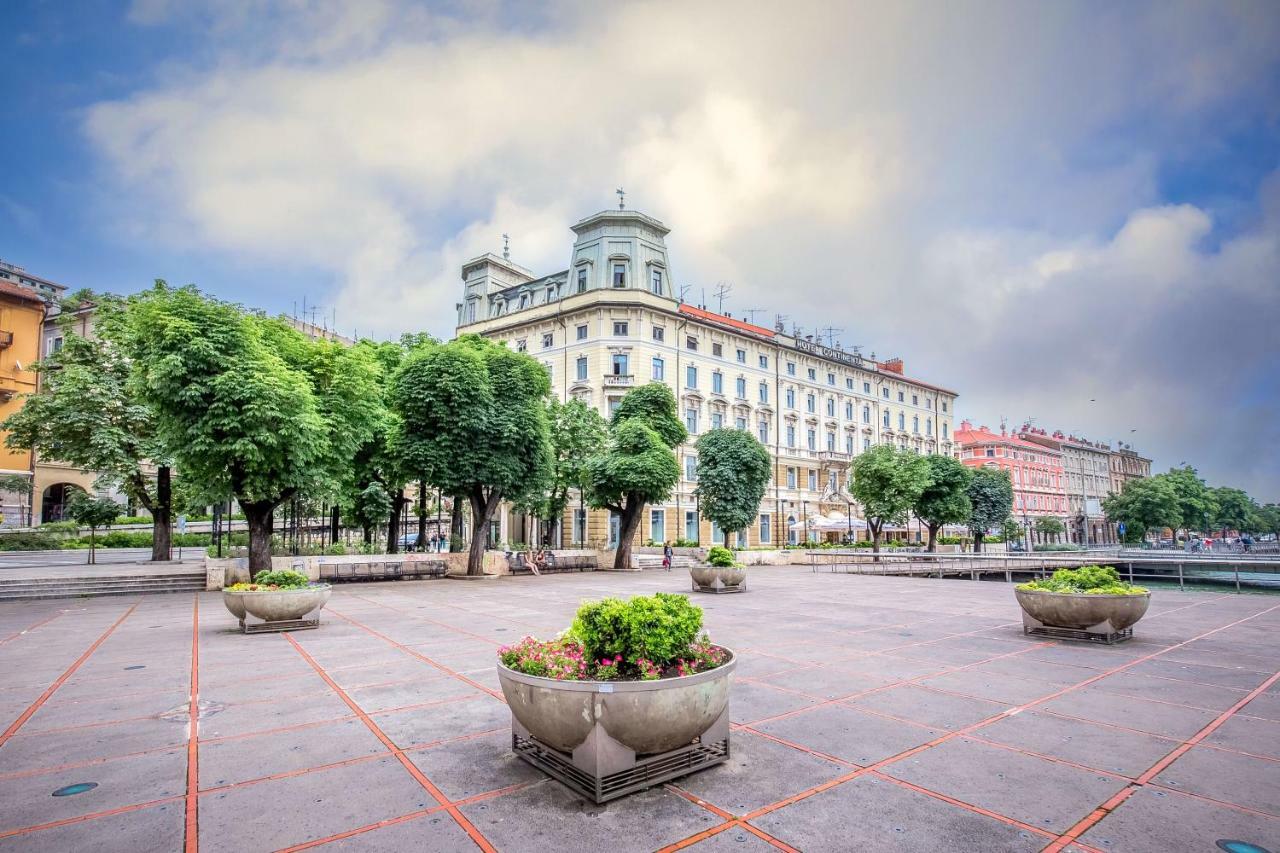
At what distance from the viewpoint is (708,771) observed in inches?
216

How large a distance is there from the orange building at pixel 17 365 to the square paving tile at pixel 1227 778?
56.1 meters

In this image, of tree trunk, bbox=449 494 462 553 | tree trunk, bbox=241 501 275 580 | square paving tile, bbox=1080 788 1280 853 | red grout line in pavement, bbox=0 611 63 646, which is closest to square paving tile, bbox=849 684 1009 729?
square paving tile, bbox=1080 788 1280 853

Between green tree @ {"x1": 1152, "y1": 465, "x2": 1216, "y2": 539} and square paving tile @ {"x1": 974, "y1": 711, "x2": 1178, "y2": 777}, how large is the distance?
99734mm

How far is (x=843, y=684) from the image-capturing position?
27.8 ft

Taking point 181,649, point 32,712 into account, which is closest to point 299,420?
point 181,649

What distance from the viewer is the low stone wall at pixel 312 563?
2261 centimetres

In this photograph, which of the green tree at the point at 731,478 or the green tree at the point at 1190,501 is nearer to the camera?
the green tree at the point at 731,478

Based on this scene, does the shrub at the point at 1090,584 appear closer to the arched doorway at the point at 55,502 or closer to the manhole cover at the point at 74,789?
the manhole cover at the point at 74,789

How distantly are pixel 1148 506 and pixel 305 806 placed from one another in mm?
102359

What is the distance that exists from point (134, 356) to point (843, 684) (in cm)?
2344

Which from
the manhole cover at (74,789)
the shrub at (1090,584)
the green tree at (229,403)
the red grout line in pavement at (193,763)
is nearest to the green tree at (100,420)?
the green tree at (229,403)

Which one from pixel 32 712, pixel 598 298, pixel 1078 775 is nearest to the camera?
pixel 1078 775

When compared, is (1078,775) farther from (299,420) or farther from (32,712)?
(299,420)

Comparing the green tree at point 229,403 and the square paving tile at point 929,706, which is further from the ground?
the green tree at point 229,403
